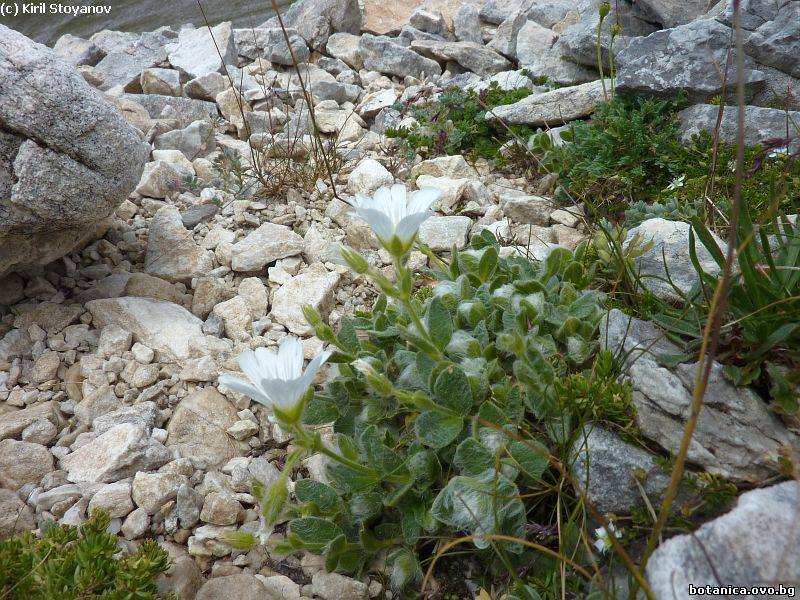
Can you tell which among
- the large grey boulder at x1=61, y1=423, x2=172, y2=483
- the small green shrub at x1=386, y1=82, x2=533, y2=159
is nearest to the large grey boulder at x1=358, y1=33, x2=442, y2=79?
the small green shrub at x1=386, y1=82, x2=533, y2=159

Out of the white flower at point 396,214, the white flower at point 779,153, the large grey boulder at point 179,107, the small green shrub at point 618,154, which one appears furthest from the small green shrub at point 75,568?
the large grey boulder at point 179,107

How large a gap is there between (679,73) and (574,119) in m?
0.65

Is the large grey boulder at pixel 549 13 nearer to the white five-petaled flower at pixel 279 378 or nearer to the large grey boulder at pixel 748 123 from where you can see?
the large grey boulder at pixel 748 123

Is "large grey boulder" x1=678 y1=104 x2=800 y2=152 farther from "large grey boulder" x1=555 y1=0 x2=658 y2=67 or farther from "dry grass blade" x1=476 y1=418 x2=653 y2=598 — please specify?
"dry grass blade" x1=476 y1=418 x2=653 y2=598

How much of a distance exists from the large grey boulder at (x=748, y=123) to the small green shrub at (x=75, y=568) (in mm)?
3279

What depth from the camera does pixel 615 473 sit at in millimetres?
1753

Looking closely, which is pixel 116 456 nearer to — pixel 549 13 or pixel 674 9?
pixel 674 9

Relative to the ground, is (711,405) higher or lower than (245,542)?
higher

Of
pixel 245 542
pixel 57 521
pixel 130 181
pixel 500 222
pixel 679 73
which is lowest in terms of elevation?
pixel 57 521

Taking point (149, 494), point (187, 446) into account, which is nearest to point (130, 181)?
point (187, 446)

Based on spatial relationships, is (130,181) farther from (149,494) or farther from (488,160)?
(488,160)

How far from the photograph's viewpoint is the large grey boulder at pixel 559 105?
12.9ft

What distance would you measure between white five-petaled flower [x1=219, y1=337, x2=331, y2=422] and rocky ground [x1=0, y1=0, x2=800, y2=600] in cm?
69

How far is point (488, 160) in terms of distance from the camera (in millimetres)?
4035
